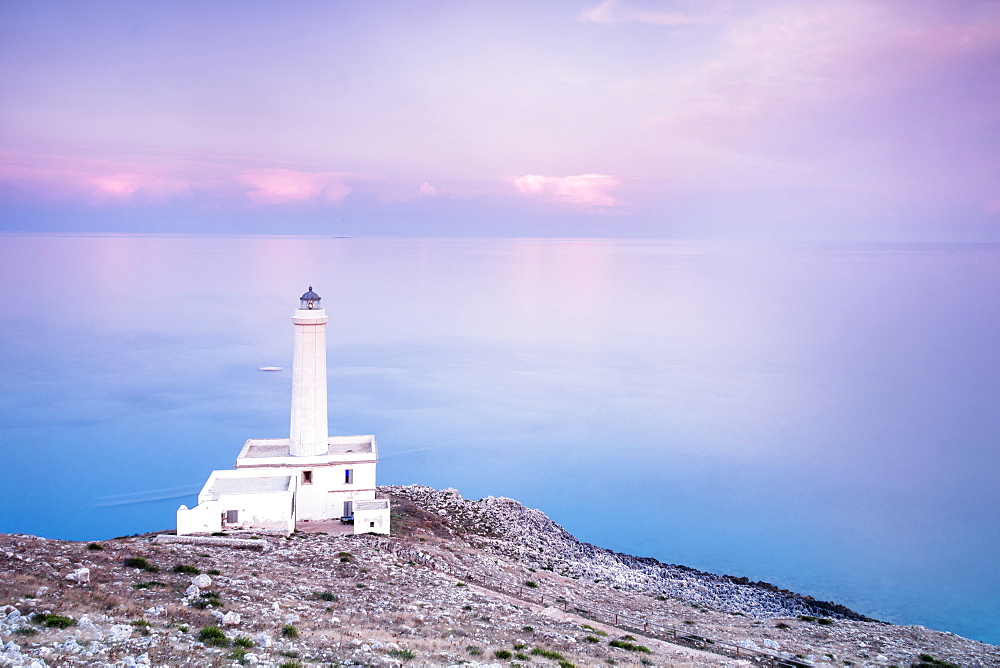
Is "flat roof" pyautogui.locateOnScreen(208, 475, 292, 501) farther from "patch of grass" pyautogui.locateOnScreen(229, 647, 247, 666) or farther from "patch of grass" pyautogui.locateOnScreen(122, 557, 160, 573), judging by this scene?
"patch of grass" pyautogui.locateOnScreen(229, 647, 247, 666)

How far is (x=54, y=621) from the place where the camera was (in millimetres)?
9461

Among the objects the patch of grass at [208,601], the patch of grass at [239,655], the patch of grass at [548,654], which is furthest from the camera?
the patch of grass at [548,654]

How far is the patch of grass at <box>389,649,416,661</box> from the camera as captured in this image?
1041 centimetres

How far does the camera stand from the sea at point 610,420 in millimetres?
32312

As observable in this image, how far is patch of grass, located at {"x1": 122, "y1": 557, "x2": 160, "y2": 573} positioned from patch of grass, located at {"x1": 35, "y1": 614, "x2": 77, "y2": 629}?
359 centimetres

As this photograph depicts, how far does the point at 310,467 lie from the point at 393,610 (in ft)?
31.9

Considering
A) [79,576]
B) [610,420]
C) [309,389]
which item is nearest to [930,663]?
[79,576]

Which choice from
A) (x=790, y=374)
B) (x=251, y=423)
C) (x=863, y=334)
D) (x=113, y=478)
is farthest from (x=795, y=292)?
(x=113, y=478)

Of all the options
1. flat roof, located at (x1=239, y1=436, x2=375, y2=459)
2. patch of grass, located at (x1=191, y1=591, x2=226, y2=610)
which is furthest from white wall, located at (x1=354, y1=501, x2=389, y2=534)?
patch of grass, located at (x1=191, y1=591, x2=226, y2=610)

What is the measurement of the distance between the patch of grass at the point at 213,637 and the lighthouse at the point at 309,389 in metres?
12.9

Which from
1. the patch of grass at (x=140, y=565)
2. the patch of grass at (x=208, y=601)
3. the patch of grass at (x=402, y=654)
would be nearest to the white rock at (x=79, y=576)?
the patch of grass at (x=140, y=565)

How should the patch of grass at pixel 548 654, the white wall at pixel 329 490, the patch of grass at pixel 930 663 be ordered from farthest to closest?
the white wall at pixel 329 490, the patch of grass at pixel 930 663, the patch of grass at pixel 548 654

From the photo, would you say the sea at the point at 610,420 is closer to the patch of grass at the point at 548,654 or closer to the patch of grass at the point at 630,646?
the patch of grass at the point at 630,646

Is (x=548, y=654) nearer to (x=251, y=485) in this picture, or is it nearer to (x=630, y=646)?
(x=630, y=646)
